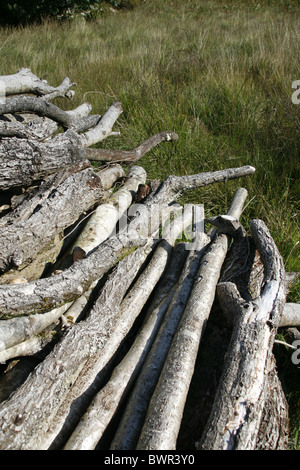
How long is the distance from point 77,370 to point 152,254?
1.19m

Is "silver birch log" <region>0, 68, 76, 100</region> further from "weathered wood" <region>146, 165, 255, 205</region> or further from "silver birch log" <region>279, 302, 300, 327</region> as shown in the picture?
"silver birch log" <region>279, 302, 300, 327</region>

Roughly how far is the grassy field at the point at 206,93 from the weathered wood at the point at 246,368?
2.11 ft

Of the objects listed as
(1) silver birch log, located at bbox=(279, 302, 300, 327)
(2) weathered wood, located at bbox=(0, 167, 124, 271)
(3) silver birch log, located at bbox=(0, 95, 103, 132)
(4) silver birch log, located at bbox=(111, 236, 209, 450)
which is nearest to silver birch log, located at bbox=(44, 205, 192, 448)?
(4) silver birch log, located at bbox=(111, 236, 209, 450)

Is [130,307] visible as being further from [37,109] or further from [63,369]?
[37,109]

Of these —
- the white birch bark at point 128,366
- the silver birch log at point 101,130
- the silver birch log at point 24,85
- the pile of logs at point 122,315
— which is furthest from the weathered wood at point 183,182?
the silver birch log at point 24,85

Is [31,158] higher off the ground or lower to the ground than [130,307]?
higher

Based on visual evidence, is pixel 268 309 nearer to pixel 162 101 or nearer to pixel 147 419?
pixel 147 419

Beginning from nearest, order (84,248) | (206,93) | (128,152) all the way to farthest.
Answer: (84,248), (128,152), (206,93)

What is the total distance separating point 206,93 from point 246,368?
4588mm

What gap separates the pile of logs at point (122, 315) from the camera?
193 cm

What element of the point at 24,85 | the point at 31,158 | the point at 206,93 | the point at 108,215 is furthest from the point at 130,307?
the point at 206,93

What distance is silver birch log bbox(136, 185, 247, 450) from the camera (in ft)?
5.98

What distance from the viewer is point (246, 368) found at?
201 centimetres

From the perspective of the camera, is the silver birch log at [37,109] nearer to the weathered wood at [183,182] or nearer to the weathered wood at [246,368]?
the weathered wood at [183,182]
